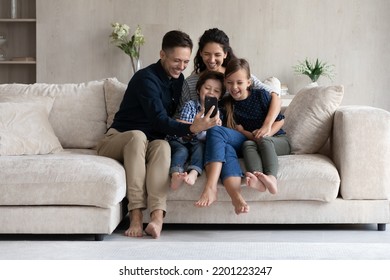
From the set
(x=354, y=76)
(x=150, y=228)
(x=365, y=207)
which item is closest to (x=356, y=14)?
(x=354, y=76)

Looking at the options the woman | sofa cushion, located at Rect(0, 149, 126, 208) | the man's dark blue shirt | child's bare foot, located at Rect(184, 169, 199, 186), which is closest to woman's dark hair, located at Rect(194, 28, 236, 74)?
the woman

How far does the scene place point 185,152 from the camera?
3.62m

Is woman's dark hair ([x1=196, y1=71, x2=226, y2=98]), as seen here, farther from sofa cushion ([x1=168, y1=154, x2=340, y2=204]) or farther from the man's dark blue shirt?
sofa cushion ([x1=168, y1=154, x2=340, y2=204])

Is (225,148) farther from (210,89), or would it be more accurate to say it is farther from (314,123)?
(314,123)

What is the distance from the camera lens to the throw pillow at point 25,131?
3724 millimetres

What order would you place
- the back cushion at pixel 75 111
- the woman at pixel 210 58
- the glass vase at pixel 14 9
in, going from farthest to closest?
the glass vase at pixel 14 9
the back cushion at pixel 75 111
the woman at pixel 210 58

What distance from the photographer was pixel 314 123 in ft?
12.6

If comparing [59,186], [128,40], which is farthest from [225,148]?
[128,40]

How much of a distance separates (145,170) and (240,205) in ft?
1.71

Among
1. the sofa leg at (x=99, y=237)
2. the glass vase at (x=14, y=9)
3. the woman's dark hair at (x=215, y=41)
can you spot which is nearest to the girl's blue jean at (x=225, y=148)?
the woman's dark hair at (x=215, y=41)

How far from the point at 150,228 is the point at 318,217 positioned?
2.87 ft

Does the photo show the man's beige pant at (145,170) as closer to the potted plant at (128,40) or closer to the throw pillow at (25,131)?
the throw pillow at (25,131)

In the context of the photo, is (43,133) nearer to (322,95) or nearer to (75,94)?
(75,94)

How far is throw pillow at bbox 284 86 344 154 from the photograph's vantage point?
3840 mm
